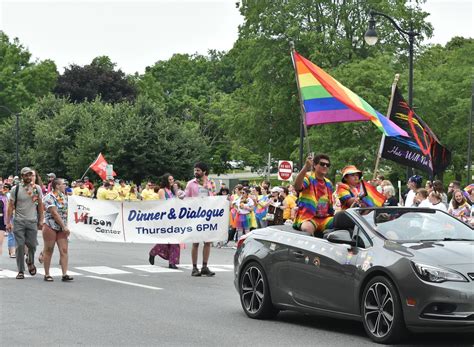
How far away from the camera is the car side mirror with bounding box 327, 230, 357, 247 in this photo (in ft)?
33.7

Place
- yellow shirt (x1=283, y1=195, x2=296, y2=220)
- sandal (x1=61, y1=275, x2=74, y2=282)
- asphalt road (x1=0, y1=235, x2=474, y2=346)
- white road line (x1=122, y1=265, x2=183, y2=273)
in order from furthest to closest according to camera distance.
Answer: yellow shirt (x1=283, y1=195, x2=296, y2=220)
white road line (x1=122, y1=265, x2=183, y2=273)
sandal (x1=61, y1=275, x2=74, y2=282)
asphalt road (x1=0, y1=235, x2=474, y2=346)

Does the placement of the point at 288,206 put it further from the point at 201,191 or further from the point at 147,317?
the point at 147,317

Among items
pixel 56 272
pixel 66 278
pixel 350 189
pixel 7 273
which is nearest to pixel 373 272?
pixel 350 189

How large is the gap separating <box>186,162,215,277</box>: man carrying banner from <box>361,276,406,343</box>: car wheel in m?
7.82

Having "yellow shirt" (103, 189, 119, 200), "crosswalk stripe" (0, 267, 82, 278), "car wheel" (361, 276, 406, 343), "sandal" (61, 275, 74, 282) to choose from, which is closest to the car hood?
"car wheel" (361, 276, 406, 343)

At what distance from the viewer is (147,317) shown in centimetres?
1187

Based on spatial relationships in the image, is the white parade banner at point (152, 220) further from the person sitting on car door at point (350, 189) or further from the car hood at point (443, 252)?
the car hood at point (443, 252)

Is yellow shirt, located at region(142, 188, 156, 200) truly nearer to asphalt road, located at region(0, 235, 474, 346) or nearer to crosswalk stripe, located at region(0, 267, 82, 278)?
crosswalk stripe, located at region(0, 267, 82, 278)

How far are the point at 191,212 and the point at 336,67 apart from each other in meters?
34.4

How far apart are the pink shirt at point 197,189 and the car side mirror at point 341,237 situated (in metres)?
7.79

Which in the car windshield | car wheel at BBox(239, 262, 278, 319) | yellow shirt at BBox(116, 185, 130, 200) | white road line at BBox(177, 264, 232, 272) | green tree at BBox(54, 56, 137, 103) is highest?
green tree at BBox(54, 56, 137, 103)

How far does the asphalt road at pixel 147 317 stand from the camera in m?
10.1

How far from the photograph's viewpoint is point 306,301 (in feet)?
35.7

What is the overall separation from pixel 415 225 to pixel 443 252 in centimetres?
86
